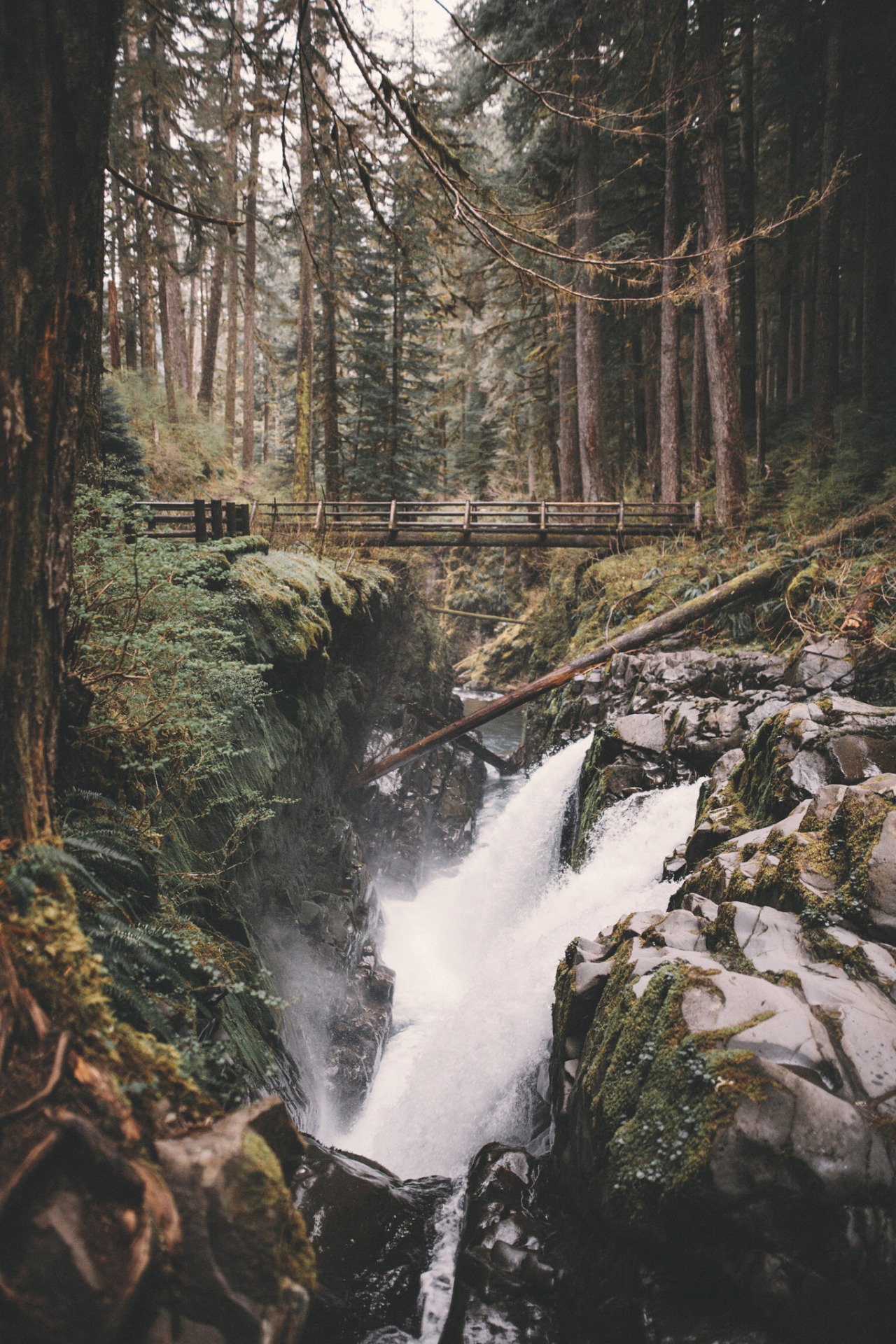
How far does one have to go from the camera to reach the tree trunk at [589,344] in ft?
47.0

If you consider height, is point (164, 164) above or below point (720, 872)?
above

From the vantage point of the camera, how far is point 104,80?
2146 mm

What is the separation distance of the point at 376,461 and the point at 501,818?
12.4m

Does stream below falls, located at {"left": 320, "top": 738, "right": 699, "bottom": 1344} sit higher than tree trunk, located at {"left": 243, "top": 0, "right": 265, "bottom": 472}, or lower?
lower

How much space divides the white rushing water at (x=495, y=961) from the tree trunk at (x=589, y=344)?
813 cm

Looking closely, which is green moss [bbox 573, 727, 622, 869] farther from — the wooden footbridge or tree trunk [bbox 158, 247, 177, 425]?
tree trunk [bbox 158, 247, 177, 425]

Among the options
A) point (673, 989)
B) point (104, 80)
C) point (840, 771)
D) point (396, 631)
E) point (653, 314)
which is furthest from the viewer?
point (653, 314)

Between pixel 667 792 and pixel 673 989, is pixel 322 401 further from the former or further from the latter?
pixel 673 989

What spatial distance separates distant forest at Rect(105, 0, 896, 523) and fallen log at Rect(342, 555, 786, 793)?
9.67 ft

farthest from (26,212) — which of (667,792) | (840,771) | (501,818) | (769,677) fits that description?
(501,818)

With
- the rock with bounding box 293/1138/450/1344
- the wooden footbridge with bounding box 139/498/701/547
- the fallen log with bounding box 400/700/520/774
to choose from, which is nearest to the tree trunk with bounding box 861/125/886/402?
the wooden footbridge with bounding box 139/498/701/547

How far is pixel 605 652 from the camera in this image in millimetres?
10539

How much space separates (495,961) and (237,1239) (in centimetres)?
652

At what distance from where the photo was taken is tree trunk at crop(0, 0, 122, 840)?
1938 millimetres
